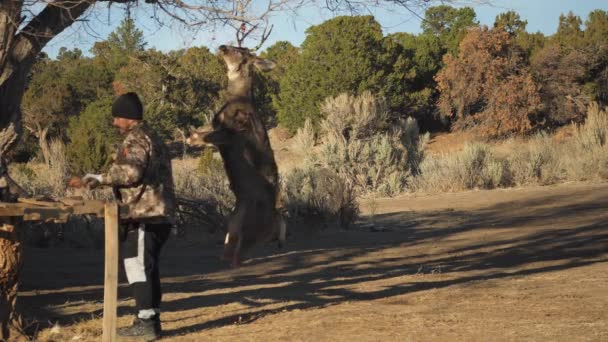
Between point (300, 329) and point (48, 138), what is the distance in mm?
34843

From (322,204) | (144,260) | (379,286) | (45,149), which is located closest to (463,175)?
(322,204)

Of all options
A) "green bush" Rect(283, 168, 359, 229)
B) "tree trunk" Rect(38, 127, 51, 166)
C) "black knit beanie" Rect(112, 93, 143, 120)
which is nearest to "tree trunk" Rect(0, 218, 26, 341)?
"black knit beanie" Rect(112, 93, 143, 120)

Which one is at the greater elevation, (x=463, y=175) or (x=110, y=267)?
(x=463, y=175)

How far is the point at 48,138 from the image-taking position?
136ft

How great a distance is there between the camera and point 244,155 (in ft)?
21.7

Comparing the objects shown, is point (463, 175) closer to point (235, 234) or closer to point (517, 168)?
point (517, 168)

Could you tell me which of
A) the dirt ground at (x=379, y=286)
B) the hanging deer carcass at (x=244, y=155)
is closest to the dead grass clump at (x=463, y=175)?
Result: the dirt ground at (x=379, y=286)

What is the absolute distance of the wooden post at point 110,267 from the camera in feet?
23.3

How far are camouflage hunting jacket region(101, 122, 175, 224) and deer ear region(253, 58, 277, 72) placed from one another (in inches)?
59.5

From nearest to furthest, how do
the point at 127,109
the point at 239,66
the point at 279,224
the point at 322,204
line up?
1. the point at 239,66
2. the point at 279,224
3. the point at 127,109
4. the point at 322,204

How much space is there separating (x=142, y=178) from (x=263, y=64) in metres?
1.62

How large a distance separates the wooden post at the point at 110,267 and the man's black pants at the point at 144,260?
549 millimetres

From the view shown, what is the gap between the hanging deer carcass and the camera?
6461mm

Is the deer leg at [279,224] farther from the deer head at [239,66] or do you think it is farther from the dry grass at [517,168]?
the dry grass at [517,168]
